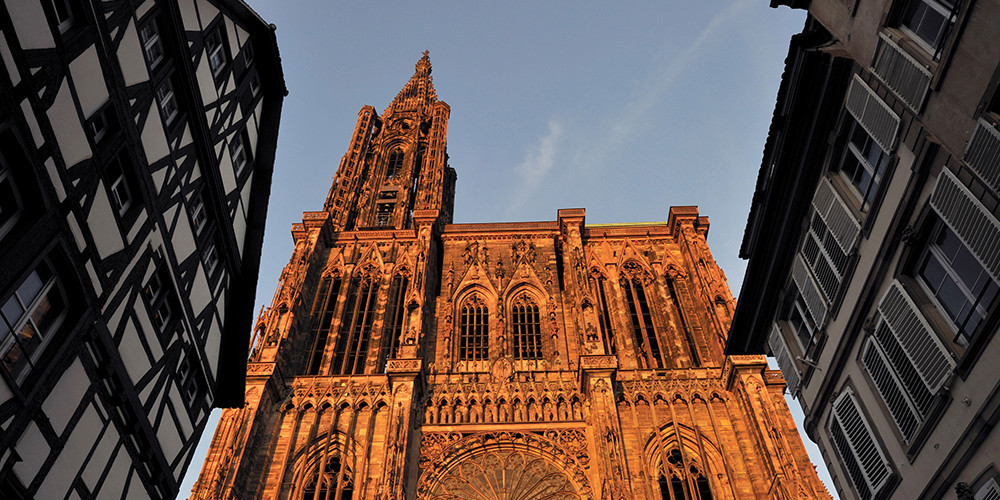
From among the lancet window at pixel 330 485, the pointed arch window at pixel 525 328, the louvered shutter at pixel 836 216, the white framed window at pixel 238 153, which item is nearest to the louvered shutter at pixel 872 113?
the louvered shutter at pixel 836 216

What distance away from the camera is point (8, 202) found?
908cm

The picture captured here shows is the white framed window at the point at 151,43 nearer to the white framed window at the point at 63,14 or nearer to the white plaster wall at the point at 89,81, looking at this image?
the white plaster wall at the point at 89,81

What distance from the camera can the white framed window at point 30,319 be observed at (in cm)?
905

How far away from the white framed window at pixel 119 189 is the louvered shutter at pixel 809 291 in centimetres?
1108

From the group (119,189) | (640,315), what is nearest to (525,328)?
(640,315)

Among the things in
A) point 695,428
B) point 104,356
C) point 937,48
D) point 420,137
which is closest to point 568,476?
point 695,428

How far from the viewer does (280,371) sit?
84.7ft

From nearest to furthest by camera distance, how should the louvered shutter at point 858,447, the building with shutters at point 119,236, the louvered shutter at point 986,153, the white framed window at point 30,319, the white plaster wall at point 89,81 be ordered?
the louvered shutter at point 986,153 → the white framed window at point 30,319 → the building with shutters at point 119,236 → the white plaster wall at point 89,81 → the louvered shutter at point 858,447

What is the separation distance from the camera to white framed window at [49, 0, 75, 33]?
996 centimetres

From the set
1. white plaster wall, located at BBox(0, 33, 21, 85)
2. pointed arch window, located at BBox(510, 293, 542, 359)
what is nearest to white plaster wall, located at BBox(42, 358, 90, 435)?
white plaster wall, located at BBox(0, 33, 21, 85)

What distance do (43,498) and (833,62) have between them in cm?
1256

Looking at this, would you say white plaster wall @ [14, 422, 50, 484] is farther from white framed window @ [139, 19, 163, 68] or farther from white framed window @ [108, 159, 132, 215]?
white framed window @ [139, 19, 163, 68]

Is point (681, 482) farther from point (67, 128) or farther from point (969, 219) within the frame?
point (67, 128)

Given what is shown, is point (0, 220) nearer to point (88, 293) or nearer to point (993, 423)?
point (88, 293)
